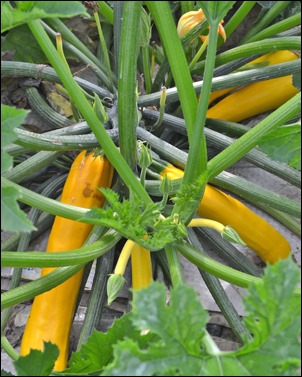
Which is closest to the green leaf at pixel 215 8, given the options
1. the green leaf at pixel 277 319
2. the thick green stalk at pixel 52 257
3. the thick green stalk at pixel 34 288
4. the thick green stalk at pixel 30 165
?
the green leaf at pixel 277 319

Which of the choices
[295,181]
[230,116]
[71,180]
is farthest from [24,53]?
[295,181]

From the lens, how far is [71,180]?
6.04 feet

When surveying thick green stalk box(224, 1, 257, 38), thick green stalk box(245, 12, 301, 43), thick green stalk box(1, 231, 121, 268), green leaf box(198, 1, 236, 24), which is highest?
thick green stalk box(224, 1, 257, 38)

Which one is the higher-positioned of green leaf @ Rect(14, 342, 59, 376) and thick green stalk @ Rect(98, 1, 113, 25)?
thick green stalk @ Rect(98, 1, 113, 25)

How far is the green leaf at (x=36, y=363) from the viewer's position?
1.13 m

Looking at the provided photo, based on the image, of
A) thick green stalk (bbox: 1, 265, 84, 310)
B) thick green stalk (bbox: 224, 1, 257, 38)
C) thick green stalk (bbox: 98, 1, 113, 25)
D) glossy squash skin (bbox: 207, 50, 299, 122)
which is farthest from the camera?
glossy squash skin (bbox: 207, 50, 299, 122)

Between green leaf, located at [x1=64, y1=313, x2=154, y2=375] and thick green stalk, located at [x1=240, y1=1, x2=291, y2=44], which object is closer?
green leaf, located at [x1=64, y1=313, x2=154, y2=375]

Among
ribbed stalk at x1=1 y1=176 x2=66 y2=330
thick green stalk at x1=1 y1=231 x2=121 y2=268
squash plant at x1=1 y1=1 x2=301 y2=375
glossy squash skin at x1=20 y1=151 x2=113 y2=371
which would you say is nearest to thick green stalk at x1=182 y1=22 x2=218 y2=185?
squash plant at x1=1 y1=1 x2=301 y2=375

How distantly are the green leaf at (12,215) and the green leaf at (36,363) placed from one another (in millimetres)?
276

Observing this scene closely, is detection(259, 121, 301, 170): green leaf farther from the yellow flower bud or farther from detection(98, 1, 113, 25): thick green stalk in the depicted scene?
detection(98, 1, 113, 25): thick green stalk

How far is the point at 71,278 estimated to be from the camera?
5.80 ft

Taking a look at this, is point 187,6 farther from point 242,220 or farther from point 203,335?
point 203,335

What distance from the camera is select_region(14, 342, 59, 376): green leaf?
1.13 m

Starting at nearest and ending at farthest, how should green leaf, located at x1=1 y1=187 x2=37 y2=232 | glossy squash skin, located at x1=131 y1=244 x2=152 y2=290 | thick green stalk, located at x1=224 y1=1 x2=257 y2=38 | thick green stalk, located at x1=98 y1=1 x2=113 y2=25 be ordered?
1. green leaf, located at x1=1 y1=187 x2=37 y2=232
2. glossy squash skin, located at x1=131 y1=244 x2=152 y2=290
3. thick green stalk, located at x1=224 y1=1 x2=257 y2=38
4. thick green stalk, located at x1=98 y1=1 x2=113 y2=25
